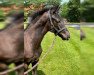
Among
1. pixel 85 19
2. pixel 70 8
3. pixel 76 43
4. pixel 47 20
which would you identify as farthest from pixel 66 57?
pixel 85 19

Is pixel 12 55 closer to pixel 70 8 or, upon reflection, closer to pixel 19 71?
pixel 19 71

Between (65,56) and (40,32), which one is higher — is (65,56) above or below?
below

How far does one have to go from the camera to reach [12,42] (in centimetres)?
106

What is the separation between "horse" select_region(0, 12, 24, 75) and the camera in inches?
40.6

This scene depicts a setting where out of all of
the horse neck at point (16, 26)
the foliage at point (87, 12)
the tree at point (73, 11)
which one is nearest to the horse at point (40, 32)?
the tree at point (73, 11)

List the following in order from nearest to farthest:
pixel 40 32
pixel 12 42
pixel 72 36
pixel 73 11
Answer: pixel 12 42, pixel 73 11, pixel 40 32, pixel 72 36

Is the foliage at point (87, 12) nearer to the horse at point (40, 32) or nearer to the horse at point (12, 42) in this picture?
the horse at point (12, 42)

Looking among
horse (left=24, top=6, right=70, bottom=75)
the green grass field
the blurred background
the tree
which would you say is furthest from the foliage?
horse (left=24, top=6, right=70, bottom=75)

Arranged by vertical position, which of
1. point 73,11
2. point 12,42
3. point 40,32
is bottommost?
point 40,32

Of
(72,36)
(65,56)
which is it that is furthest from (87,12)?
(72,36)

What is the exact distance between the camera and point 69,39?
2.48 meters

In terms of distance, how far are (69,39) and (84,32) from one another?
0.65 m

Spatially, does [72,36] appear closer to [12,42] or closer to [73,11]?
[73,11]

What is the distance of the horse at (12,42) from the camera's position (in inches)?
40.6
